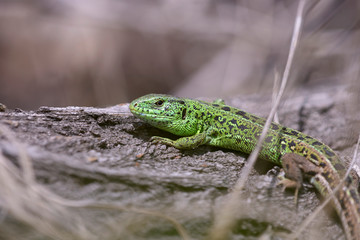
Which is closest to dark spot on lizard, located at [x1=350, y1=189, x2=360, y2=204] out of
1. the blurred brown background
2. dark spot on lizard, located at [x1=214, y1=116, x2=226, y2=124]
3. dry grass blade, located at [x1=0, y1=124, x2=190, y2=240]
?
dark spot on lizard, located at [x1=214, y1=116, x2=226, y2=124]

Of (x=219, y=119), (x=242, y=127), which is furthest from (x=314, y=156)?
(x=219, y=119)

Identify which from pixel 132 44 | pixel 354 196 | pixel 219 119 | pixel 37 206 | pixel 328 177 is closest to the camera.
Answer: pixel 37 206

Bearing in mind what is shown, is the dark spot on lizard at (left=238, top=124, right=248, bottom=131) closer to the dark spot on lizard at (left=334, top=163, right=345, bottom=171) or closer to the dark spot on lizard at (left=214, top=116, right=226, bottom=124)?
the dark spot on lizard at (left=214, top=116, right=226, bottom=124)

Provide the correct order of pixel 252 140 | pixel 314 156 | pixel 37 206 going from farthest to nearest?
pixel 252 140
pixel 314 156
pixel 37 206

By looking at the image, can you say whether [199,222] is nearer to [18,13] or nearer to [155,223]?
[155,223]

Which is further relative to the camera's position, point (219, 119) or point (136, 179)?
point (219, 119)

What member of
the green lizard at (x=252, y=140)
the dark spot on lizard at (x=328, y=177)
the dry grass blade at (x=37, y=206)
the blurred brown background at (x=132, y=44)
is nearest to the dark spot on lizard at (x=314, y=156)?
the green lizard at (x=252, y=140)

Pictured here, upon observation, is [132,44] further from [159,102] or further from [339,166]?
[339,166]
